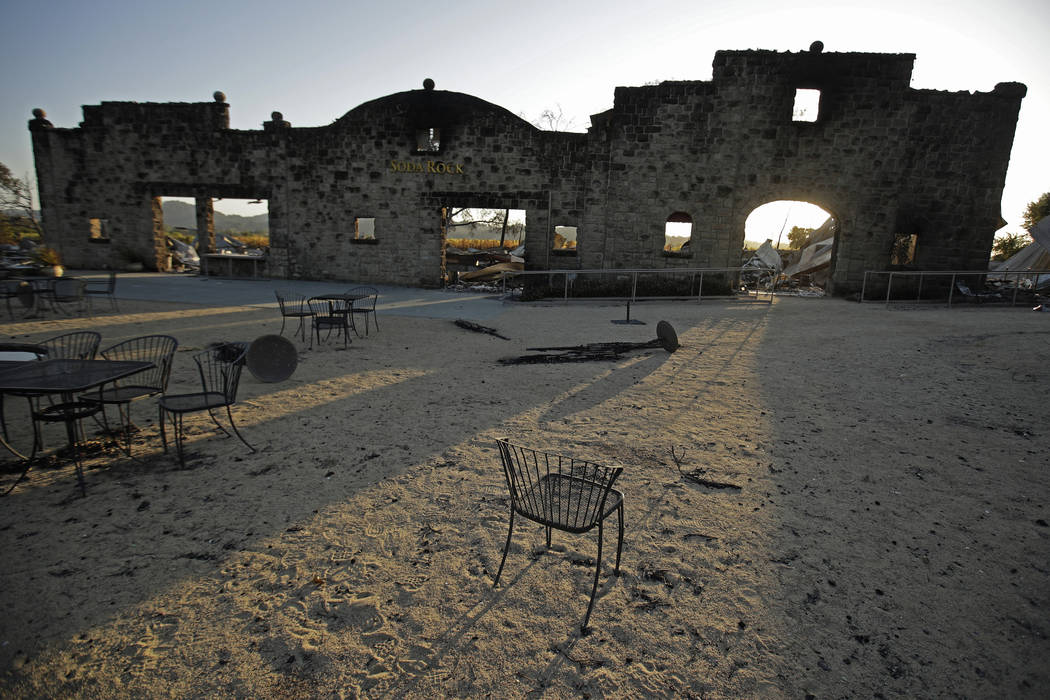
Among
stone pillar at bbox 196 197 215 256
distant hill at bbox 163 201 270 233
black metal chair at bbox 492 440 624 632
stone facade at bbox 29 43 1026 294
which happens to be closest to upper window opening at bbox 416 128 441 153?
stone facade at bbox 29 43 1026 294

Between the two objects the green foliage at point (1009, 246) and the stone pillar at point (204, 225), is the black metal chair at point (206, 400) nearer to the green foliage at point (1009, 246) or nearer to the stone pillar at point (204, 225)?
the stone pillar at point (204, 225)

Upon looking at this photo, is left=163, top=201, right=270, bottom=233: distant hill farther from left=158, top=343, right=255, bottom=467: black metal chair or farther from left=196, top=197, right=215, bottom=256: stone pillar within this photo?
left=158, top=343, right=255, bottom=467: black metal chair

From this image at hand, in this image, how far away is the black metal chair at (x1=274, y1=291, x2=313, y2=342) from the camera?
29.3 feet

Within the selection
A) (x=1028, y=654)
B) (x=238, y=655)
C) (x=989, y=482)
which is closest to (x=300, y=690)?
(x=238, y=655)

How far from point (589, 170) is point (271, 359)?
42.9 ft

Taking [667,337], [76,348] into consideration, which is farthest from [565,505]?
[76,348]

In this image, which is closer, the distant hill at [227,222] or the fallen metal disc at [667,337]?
the fallen metal disc at [667,337]

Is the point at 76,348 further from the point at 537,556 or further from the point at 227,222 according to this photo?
the point at 227,222

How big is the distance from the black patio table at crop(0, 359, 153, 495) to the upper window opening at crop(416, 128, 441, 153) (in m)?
15.0

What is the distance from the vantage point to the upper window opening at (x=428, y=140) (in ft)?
57.6

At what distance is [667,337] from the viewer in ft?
29.7

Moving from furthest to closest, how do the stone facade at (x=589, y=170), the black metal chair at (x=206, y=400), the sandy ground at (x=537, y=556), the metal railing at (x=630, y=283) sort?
the metal railing at (x=630, y=283), the stone facade at (x=589, y=170), the black metal chair at (x=206, y=400), the sandy ground at (x=537, y=556)

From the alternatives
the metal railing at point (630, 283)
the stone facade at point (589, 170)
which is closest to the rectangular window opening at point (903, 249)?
the stone facade at point (589, 170)

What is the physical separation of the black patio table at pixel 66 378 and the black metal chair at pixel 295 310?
4.06 metres
